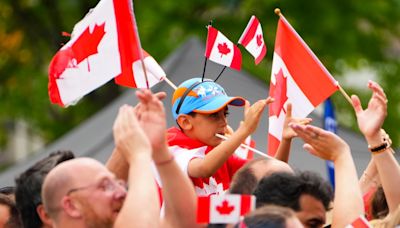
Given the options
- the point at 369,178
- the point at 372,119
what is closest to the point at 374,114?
the point at 372,119

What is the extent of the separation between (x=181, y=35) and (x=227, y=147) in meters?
11.7

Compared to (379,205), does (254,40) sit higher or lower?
higher

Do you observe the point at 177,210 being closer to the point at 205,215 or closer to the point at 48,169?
the point at 205,215

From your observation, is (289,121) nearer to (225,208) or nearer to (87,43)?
(87,43)

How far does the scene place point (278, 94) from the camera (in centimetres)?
728

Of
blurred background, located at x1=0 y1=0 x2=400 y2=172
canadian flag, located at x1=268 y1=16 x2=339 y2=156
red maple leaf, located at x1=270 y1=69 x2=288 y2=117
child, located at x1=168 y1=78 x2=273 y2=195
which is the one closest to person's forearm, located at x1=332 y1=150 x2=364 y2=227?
child, located at x1=168 y1=78 x2=273 y2=195

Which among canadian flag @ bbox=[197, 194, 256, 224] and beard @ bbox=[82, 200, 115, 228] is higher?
canadian flag @ bbox=[197, 194, 256, 224]

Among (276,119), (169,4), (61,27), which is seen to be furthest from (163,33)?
(276,119)

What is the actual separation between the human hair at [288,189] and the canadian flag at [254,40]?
1.79 meters

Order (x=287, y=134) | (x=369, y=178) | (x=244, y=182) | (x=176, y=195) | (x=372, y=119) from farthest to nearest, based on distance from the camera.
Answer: (x=369, y=178) → (x=287, y=134) → (x=372, y=119) → (x=244, y=182) → (x=176, y=195)

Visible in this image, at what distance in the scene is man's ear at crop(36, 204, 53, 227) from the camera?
5.40m

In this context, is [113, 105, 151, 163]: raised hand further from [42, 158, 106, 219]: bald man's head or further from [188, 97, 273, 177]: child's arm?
[188, 97, 273, 177]: child's arm

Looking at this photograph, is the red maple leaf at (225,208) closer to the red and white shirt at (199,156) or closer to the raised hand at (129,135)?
the raised hand at (129,135)

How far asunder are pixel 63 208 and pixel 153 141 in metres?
0.46
